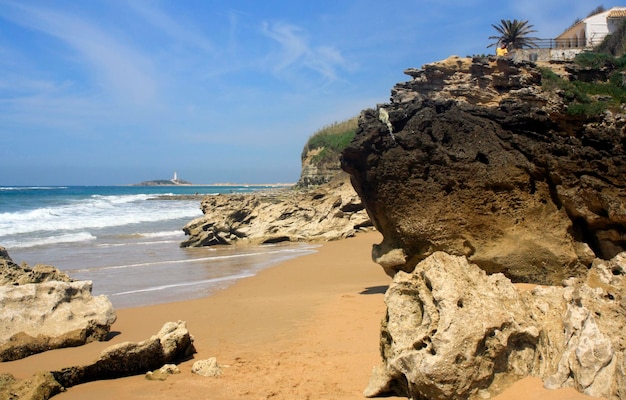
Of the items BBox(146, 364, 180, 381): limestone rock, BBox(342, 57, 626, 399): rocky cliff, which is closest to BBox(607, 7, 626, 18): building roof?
BBox(342, 57, 626, 399): rocky cliff

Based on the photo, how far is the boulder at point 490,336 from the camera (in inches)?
140

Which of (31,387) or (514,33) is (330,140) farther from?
(31,387)

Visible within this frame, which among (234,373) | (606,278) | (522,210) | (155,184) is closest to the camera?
(606,278)

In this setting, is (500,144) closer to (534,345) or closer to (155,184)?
(534,345)

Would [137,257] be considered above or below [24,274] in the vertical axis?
below

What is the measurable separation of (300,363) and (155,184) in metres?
167

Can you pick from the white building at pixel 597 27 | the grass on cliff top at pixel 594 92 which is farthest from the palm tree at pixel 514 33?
the grass on cliff top at pixel 594 92

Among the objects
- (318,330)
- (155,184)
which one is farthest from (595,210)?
(155,184)

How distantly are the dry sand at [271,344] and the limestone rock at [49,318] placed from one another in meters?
0.20

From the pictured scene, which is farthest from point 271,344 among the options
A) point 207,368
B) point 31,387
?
point 31,387

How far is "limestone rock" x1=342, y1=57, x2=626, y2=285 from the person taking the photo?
7340 millimetres

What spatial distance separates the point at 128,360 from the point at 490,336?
12.1ft

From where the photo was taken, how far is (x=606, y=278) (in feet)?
15.1

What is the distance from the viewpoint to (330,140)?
146 ft
